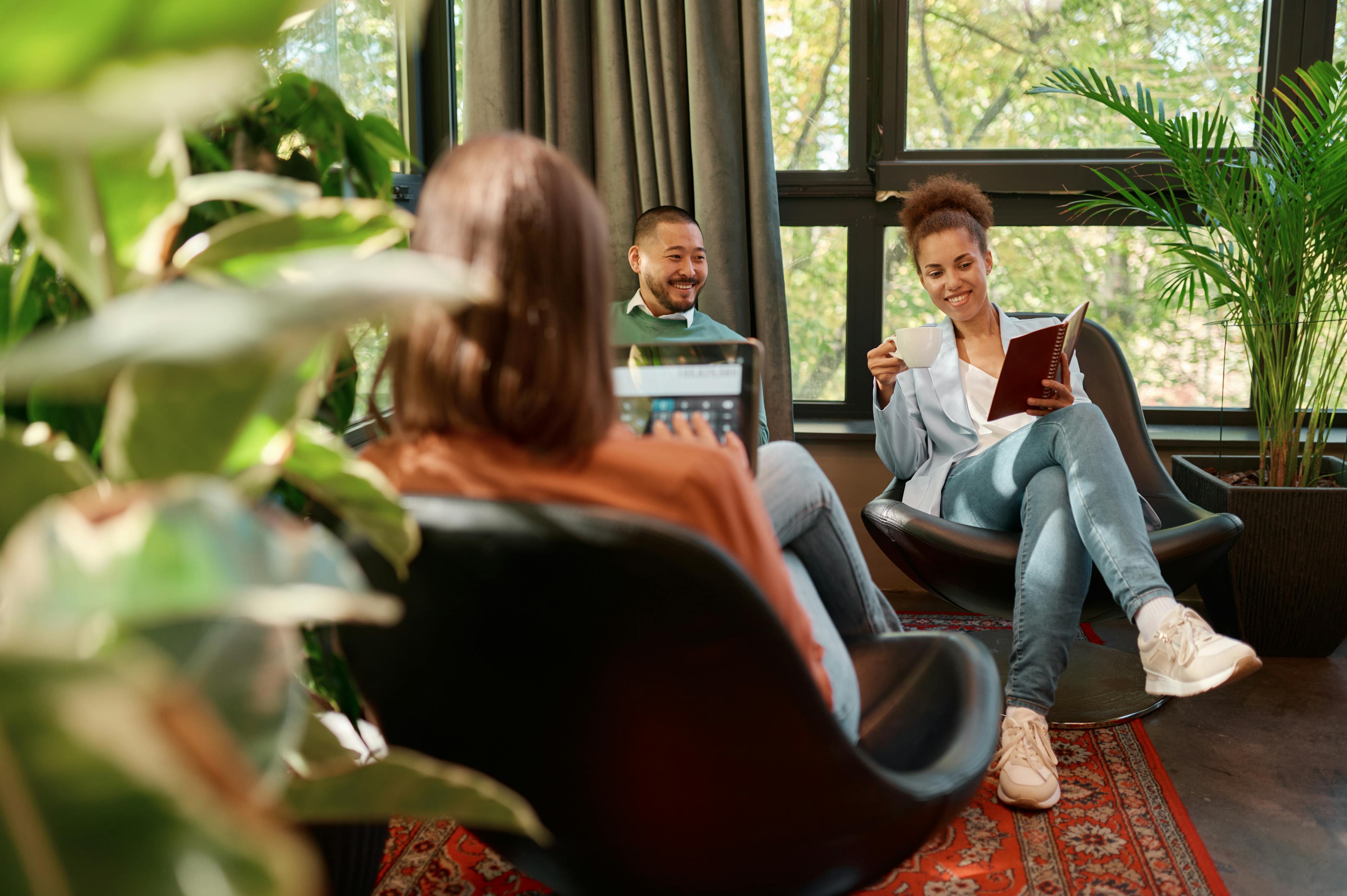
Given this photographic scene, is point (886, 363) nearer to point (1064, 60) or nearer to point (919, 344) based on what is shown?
point (919, 344)

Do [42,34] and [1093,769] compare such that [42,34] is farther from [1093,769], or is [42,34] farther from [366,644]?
[1093,769]

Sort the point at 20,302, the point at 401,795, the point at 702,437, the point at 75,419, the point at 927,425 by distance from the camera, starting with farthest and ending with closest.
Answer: the point at 927,425
the point at 702,437
the point at 75,419
the point at 20,302
the point at 401,795

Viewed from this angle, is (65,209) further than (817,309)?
No

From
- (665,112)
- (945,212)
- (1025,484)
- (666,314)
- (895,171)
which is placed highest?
(665,112)

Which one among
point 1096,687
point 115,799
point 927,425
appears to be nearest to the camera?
point 115,799

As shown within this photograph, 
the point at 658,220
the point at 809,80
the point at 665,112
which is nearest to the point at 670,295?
the point at 658,220

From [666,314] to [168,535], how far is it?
2.33 metres

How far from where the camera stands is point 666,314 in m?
2.65

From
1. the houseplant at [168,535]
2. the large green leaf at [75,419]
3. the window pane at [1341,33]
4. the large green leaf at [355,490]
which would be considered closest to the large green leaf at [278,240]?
the houseplant at [168,535]

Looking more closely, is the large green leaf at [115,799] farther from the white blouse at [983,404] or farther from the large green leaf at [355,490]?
the white blouse at [983,404]

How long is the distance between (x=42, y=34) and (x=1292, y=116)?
130 inches

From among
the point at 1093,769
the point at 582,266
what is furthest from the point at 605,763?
the point at 1093,769

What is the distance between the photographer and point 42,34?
Answer: 319 millimetres

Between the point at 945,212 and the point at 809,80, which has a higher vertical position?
the point at 809,80
